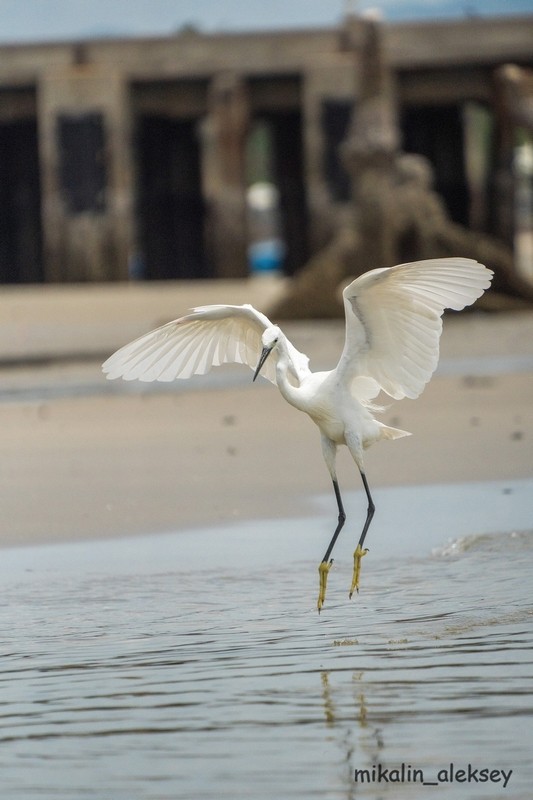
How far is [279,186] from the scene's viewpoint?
3750 centimetres

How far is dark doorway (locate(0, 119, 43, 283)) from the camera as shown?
3694 centimetres

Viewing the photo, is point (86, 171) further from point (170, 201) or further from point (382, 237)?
point (382, 237)

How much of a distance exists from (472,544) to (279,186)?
30181mm

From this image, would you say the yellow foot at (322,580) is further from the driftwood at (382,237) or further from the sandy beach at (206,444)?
the driftwood at (382,237)

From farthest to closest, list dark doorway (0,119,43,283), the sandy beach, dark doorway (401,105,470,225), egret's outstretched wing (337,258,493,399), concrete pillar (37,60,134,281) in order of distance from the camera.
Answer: dark doorway (0,119,43,283)
dark doorway (401,105,470,225)
concrete pillar (37,60,134,281)
the sandy beach
egret's outstretched wing (337,258,493,399)

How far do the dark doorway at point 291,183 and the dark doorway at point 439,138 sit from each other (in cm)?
240

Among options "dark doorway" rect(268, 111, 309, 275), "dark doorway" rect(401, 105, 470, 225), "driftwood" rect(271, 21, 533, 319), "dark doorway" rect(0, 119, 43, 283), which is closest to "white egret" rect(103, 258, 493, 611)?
"driftwood" rect(271, 21, 533, 319)

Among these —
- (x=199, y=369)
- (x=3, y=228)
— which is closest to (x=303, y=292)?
(x=199, y=369)

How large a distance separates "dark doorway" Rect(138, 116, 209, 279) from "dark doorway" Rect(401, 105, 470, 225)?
15.7ft

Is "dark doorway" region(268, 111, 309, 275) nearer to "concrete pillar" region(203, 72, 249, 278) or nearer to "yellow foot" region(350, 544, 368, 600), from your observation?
"concrete pillar" region(203, 72, 249, 278)

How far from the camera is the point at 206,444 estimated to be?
11305 mm

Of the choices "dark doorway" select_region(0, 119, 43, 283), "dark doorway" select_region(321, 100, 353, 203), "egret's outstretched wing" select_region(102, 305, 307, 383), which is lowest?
"dark doorway" select_region(0, 119, 43, 283)

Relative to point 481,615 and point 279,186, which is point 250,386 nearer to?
point 481,615

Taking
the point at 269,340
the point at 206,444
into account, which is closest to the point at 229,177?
the point at 206,444
